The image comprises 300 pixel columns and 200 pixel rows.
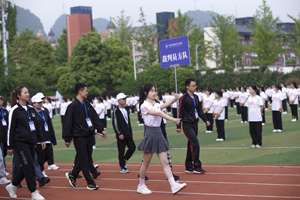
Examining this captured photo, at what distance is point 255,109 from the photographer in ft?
42.2

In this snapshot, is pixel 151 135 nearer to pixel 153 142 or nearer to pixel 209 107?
pixel 153 142

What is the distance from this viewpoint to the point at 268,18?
4709cm

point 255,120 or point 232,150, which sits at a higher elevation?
point 255,120

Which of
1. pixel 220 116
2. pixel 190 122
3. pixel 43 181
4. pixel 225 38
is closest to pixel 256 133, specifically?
pixel 220 116

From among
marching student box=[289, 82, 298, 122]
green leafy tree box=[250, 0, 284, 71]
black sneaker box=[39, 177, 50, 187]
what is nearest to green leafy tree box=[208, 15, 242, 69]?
green leafy tree box=[250, 0, 284, 71]

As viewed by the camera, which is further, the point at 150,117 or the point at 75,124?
the point at 75,124

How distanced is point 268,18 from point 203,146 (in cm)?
3732

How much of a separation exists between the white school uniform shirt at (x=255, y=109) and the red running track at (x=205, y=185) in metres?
3.53

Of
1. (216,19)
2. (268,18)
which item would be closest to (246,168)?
(268,18)

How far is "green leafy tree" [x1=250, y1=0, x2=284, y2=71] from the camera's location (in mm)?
46281

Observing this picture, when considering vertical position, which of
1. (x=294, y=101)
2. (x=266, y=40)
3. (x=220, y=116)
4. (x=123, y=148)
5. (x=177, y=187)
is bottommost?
(x=177, y=187)

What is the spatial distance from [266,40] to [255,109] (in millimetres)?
36245

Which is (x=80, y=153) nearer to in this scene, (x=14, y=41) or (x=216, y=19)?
(x=216, y=19)

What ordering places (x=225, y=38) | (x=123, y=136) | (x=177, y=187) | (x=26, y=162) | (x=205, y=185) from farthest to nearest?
(x=225, y=38) < (x=123, y=136) < (x=205, y=185) < (x=26, y=162) < (x=177, y=187)
